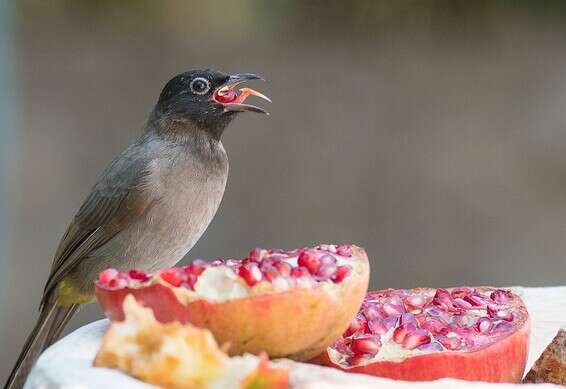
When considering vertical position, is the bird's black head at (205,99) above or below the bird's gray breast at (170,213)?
above

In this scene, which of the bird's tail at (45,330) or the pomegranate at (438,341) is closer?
the pomegranate at (438,341)

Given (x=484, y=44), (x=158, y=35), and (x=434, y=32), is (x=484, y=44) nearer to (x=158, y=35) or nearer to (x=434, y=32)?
(x=434, y=32)

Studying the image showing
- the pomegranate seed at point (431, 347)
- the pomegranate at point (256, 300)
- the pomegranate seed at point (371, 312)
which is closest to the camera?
the pomegranate at point (256, 300)

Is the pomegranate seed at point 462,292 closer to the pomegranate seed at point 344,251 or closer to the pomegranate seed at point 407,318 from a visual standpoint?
the pomegranate seed at point 407,318

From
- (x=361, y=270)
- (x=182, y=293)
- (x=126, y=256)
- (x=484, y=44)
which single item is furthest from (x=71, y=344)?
(x=484, y=44)

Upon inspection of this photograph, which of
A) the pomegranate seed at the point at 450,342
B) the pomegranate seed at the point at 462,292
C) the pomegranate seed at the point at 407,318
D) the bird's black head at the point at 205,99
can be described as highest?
the bird's black head at the point at 205,99

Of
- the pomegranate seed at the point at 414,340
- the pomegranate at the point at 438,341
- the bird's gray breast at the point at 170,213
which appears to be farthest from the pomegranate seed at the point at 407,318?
the bird's gray breast at the point at 170,213
